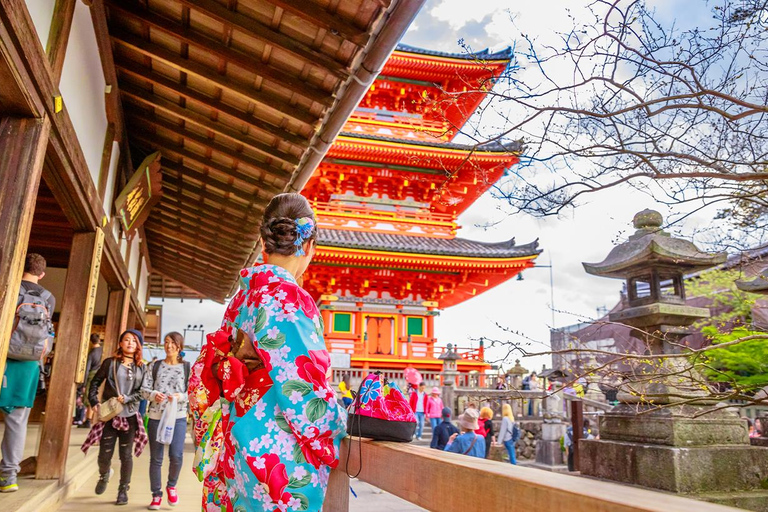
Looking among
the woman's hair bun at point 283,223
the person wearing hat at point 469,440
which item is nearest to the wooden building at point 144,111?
the woman's hair bun at point 283,223

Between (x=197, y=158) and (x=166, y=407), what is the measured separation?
9.68ft

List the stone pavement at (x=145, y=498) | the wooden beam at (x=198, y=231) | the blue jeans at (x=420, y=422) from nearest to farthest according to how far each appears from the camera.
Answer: the stone pavement at (x=145, y=498) < the wooden beam at (x=198, y=231) < the blue jeans at (x=420, y=422)

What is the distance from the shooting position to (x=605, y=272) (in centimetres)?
719

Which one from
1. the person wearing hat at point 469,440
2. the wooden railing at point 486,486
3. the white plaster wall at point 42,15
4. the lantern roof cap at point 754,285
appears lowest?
the person wearing hat at point 469,440

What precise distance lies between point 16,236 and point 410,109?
16834 millimetres

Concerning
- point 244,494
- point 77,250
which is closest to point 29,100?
point 244,494

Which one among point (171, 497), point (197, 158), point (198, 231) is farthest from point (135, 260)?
point (171, 497)

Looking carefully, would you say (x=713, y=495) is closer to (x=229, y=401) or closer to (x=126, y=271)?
(x=229, y=401)

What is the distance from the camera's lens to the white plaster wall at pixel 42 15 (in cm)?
266

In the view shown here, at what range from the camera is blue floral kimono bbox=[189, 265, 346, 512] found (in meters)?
1.52

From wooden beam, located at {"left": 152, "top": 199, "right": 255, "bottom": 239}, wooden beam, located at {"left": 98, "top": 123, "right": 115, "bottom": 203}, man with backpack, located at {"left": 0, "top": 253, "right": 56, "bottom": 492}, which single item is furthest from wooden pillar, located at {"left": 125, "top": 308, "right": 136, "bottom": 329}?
man with backpack, located at {"left": 0, "top": 253, "right": 56, "bottom": 492}

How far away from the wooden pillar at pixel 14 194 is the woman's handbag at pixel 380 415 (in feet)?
6.59

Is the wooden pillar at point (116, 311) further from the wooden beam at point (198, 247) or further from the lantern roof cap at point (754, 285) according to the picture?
the lantern roof cap at point (754, 285)

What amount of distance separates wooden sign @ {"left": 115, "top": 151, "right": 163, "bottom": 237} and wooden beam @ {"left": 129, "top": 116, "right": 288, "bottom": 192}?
0.52 ft
